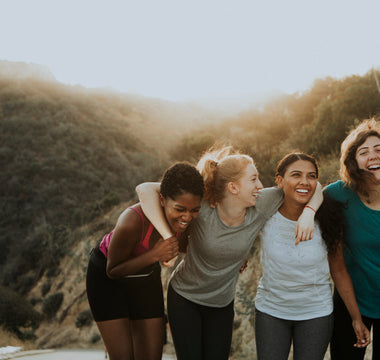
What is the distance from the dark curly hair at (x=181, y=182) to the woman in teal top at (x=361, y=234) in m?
1.05

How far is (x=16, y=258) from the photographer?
18734 millimetres

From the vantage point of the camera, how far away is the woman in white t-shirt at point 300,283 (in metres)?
2.56

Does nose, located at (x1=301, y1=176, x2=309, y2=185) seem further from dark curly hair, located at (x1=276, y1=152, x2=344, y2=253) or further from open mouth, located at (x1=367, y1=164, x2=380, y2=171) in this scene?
open mouth, located at (x1=367, y1=164, x2=380, y2=171)

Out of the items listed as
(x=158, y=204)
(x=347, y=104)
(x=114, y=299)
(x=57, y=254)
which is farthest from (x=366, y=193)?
(x=57, y=254)

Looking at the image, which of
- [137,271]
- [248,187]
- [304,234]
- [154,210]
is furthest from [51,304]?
[304,234]

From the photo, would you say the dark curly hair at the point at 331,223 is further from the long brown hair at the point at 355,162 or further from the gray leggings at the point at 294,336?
the gray leggings at the point at 294,336

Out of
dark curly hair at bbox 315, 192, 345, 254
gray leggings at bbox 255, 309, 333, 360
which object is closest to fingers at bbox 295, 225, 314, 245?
dark curly hair at bbox 315, 192, 345, 254

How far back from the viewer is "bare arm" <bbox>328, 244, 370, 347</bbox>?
2.67 metres

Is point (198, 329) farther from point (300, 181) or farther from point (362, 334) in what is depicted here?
point (300, 181)

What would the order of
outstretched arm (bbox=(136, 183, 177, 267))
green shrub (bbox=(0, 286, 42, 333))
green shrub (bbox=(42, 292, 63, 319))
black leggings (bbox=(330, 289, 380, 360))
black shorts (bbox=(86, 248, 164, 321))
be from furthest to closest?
1. green shrub (bbox=(0, 286, 42, 333))
2. green shrub (bbox=(42, 292, 63, 319))
3. black shorts (bbox=(86, 248, 164, 321))
4. black leggings (bbox=(330, 289, 380, 360))
5. outstretched arm (bbox=(136, 183, 177, 267))

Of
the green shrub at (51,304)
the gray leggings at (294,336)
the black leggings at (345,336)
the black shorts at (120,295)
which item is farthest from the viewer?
the green shrub at (51,304)

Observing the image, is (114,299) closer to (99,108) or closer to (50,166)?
(50,166)

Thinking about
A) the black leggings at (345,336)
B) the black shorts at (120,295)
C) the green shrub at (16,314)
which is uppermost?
the black shorts at (120,295)

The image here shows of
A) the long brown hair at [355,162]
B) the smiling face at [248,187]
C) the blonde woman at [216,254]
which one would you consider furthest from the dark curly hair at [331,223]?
the smiling face at [248,187]
